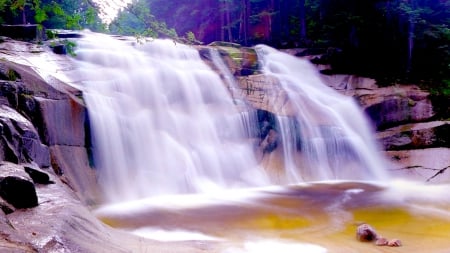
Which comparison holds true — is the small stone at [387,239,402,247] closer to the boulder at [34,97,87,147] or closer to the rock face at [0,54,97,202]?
the rock face at [0,54,97,202]

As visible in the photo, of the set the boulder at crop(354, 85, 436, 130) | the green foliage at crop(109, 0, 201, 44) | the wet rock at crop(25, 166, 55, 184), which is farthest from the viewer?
the boulder at crop(354, 85, 436, 130)

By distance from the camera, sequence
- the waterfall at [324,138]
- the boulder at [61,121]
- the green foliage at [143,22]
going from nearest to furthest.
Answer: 1. the green foliage at [143,22]
2. the boulder at [61,121]
3. the waterfall at [324,138]

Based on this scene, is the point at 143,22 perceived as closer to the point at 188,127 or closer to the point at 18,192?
the point at 18,192

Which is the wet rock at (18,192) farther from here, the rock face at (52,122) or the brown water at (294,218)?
the brown water at (294,218)

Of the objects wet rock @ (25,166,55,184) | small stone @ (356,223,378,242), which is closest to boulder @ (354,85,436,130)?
small stone @ (356,223,378,242)

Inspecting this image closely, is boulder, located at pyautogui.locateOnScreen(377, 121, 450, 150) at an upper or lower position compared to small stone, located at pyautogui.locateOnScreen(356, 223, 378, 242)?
lower

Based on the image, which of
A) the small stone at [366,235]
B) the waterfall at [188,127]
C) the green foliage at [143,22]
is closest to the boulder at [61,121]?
the waterfall at [188,127]

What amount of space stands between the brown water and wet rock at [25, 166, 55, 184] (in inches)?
63.9

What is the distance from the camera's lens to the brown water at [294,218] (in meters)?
5.83

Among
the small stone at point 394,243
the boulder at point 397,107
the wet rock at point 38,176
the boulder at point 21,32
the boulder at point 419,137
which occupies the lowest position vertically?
the boulder at point 419,137

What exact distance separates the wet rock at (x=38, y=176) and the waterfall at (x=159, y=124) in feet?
10.7

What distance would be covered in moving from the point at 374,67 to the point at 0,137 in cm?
1556

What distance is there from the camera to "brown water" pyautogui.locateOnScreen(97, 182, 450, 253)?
19.1 feet

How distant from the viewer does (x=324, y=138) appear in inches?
515
